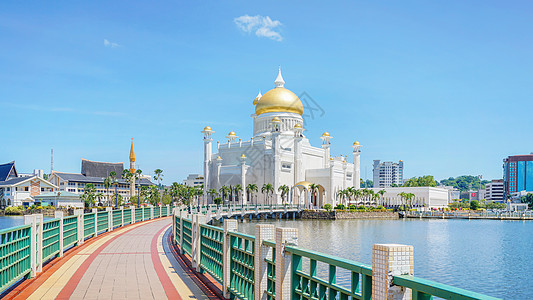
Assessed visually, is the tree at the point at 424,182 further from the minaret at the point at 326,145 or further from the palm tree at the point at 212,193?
the palm tree at the point at 212,193

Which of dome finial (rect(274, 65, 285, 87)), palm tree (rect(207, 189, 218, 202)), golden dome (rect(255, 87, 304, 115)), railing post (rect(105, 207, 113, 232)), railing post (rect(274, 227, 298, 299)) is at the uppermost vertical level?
dome finial (rect(274, 65, 285, 87))

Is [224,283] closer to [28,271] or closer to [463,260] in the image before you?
[28,271]

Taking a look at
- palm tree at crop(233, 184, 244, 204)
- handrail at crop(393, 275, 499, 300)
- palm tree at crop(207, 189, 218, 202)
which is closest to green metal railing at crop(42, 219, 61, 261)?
handrail at crop(393, 275, 499, 300)

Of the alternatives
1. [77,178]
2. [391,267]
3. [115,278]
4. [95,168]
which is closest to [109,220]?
[115,278]

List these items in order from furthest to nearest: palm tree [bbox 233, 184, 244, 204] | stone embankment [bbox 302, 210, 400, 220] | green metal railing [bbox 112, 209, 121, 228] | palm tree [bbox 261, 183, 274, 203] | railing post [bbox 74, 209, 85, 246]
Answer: palm tree [bbox 233, 184, 244, 204], palm tree [bbox 261, 183, 274, 203], stone embankment [bbox 302, 210, 400, 220], green metal railing [bbox 112, 209, 121, 228], railing post [bbox 74, 209, 85, 246]

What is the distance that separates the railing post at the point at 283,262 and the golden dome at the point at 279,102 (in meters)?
63.8

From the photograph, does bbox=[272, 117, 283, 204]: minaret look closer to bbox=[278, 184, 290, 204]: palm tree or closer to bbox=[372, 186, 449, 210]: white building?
bbox=[278, 184, 290, 204]: palm tree

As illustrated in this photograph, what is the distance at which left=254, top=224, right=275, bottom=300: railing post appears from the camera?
19.7ft

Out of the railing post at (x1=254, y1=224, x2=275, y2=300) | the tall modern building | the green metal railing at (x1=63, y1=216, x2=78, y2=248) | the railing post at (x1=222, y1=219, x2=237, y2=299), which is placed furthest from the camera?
the tall modern building

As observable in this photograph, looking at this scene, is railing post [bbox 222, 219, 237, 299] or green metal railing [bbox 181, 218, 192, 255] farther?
green metal railing [bbox 181, 218, 192, 255]

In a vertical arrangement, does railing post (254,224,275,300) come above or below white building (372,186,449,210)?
above

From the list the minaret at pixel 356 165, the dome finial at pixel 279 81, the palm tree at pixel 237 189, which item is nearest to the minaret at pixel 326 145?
the minaret at pixel 356 165

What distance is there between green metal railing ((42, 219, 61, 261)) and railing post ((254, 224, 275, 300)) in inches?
236

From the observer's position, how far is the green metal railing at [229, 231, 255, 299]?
21.6 ft
